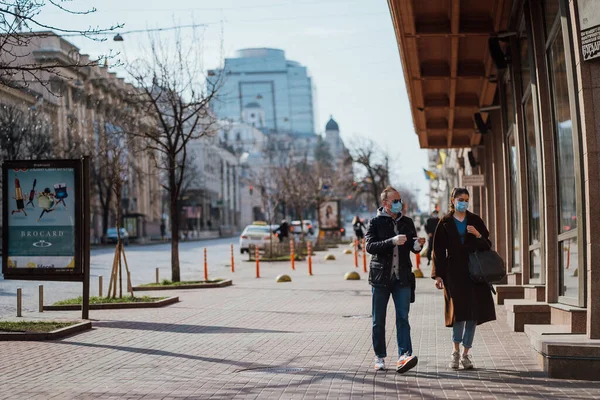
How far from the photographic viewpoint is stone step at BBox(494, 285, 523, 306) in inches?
698

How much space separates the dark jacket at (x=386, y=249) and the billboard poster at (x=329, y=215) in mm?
55055

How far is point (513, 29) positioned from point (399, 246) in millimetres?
7075

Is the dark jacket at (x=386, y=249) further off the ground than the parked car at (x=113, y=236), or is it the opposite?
the parked car at (x=113, y=236)

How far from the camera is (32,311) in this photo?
20453 mm

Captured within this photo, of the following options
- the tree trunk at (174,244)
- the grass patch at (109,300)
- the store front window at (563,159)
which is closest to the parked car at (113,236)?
the tree trunk at (174,244)

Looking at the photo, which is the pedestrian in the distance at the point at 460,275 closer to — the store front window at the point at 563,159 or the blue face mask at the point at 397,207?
the blue face mask at the point at 397,207

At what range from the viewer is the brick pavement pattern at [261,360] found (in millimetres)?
9805

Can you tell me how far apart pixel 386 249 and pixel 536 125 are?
12.5 feet

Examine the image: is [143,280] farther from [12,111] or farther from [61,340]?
[12,111]

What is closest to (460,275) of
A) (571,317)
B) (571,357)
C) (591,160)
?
(571,317)

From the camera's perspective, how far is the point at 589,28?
985 cm

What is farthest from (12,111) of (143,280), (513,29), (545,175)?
(545,175)

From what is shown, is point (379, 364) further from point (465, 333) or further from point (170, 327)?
point (170, 327)

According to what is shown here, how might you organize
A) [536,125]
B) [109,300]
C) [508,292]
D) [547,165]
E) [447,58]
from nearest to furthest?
[547,165] → [536,125] → [508,292] → [447,58] → [109,300]
